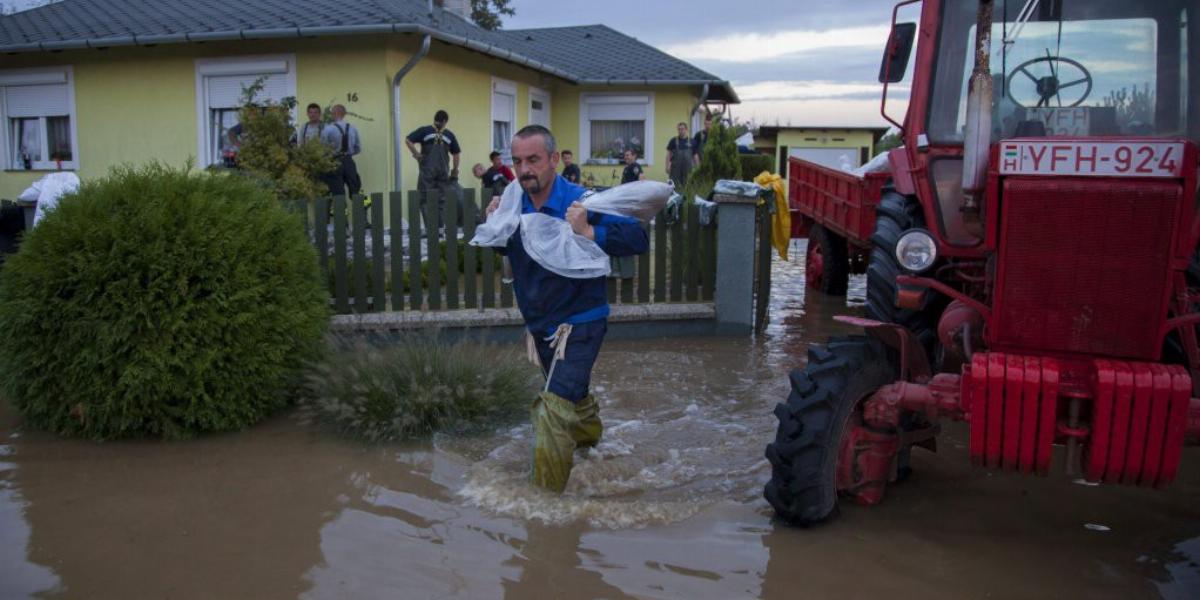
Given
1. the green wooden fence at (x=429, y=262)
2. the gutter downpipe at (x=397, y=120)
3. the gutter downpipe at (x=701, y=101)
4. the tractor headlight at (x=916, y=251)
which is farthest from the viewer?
the gutter downpipe at (x=701, y=101)

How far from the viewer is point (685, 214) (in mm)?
8109

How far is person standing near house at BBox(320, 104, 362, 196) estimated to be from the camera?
35.7 feet

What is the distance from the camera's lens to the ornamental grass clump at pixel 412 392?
5168 millimetres

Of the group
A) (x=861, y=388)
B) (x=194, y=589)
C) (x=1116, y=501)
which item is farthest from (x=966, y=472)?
(x=194, y=589)

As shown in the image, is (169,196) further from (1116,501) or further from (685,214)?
(1116,501)

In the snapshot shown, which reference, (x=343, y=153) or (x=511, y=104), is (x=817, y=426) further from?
(x=511, y=104)

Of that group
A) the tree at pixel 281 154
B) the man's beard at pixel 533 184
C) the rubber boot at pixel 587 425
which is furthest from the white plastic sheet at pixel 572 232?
the tree at pixel 281 154

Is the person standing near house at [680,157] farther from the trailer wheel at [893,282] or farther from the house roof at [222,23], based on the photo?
the trailer wheel at [893,282]

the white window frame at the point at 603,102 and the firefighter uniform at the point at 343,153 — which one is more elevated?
the white window frame at the point at 603,102

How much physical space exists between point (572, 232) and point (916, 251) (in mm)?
1497

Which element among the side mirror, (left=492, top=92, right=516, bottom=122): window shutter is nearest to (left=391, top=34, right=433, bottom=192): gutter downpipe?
(left=492, top=92, right=516, bottom=122): window shutter

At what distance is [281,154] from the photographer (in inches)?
377

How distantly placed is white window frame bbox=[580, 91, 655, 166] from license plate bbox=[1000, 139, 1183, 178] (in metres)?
15.3

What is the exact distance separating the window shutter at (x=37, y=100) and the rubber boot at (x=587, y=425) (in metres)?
12.2
